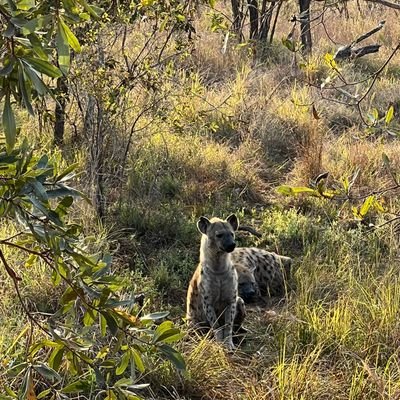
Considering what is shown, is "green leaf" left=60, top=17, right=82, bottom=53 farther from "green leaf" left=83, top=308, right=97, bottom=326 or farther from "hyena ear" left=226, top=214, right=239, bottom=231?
"hyena ear" left=226, top=214, right=239, bottom=231

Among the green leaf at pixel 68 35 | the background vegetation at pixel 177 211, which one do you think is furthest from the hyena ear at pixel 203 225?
the green leaf at pixel 68 35

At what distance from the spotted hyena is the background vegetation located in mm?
155

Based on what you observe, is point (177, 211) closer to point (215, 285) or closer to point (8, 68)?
point (215, 285)

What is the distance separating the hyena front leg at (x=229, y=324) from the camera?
4.94 meters

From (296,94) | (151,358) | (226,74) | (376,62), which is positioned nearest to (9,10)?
(151,358)

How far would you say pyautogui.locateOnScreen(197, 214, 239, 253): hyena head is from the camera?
5.45 meters

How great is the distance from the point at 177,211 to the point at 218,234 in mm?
1184

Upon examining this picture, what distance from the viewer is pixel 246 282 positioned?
607 centimetres

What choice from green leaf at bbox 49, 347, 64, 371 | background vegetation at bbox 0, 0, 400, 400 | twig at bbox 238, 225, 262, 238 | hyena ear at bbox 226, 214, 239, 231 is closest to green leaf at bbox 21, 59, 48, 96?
background vegetation at bbox 0, 0, 400, 400

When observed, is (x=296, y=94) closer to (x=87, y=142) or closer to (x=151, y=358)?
(x=87, y=142)

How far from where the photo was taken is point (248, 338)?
517cm

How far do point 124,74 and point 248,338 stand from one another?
2.51m

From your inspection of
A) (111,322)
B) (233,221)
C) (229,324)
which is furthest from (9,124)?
(233,221)

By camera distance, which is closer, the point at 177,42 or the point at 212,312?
the point at 212,312
